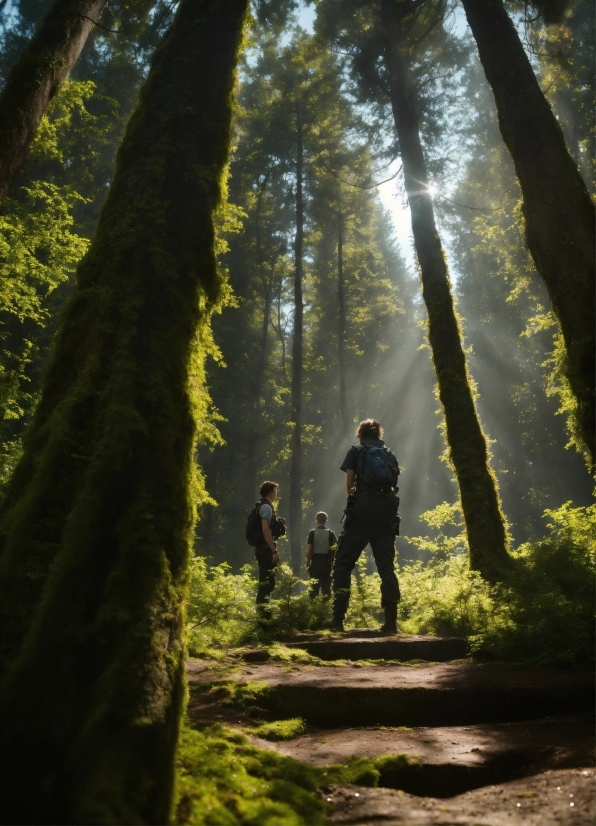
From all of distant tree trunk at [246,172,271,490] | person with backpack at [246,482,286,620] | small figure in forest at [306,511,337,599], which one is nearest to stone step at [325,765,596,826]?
person with backpack at [246,482,286,620]

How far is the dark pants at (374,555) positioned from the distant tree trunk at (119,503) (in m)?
4.07

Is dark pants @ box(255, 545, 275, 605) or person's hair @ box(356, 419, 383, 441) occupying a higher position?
person's hair @ box(356, 419, 383, 441)

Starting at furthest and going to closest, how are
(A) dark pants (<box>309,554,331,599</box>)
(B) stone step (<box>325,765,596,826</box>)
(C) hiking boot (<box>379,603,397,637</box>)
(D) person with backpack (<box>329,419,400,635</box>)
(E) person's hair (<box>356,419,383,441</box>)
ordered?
(A) dark pants (<box>309,554,331,599</box>) → (E) person's hair (<box>356,419,383,441</box>) → (D) person with backpack (<box>329,419,400,635</box>) → (C) hiking boot (<box>379,603,397,637</box>) → (B) stone step (<box>325,765,596,826</box>)

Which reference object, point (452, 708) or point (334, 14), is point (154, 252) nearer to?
point (452, 708)

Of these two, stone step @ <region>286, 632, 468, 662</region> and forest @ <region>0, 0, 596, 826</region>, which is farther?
stone step @ <region>286, 632, 468, 662</region>

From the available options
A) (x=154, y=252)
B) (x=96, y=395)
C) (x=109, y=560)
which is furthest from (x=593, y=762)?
(x=154, y=252)

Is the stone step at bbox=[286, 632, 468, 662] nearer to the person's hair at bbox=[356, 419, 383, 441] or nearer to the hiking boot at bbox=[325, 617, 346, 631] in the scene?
the hiking boot at bbox=[325, 617, 346, 631]

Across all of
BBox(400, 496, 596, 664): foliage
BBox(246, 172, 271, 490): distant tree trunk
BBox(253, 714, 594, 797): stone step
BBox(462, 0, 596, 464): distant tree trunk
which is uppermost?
BBox(246, 172, 271, 490): distant tree trunk

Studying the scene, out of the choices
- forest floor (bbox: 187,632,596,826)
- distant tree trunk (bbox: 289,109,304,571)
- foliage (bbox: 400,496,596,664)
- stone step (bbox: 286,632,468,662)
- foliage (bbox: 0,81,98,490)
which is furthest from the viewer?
distant tree trunk (bbox: 289,109,304,571)

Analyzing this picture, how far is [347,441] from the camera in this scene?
27375 mm

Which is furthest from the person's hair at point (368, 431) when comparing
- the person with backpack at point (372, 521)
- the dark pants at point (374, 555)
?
the dark pants at point (374, 555)

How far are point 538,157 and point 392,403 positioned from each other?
120 ft

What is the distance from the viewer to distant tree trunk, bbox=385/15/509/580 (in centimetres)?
905

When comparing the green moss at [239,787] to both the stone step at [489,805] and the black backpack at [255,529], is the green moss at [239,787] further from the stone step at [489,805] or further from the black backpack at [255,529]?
the black backpack at [255,529]
